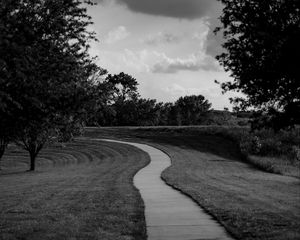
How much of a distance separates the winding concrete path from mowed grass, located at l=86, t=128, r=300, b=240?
1.07 feet

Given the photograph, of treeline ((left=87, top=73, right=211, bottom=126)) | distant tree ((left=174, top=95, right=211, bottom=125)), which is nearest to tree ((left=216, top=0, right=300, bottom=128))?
treeline ((left=87, top=73, right=211, bottom=126))

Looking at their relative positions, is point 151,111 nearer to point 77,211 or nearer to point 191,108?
point 191,108

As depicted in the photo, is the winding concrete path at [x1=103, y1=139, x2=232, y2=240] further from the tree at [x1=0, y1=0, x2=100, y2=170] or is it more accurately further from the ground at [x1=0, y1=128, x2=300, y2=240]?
the tree at [x1=0, y1=0, x2=100, y2=170]

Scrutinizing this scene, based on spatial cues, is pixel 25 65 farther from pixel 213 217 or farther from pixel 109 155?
pixel 109 155

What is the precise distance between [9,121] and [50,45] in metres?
2.40

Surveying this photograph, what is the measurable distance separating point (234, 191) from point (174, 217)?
7121 millimetres

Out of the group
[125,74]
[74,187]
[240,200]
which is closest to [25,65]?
[240,200]

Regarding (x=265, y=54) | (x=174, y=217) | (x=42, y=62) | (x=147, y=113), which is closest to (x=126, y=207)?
(x=174, y=217)

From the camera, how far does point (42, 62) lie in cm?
1140

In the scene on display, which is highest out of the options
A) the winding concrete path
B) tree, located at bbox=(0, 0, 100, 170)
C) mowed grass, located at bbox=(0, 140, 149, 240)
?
tree, located at bbox=(0, 0, 100, 170)

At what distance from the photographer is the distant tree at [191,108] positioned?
96.0 meters

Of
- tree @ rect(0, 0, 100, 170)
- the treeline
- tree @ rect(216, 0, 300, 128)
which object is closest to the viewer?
tree @ rect(216, 0, 300, 128)

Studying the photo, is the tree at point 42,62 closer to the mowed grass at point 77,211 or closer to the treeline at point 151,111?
the mowed grass at point 77,211

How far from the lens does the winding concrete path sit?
10.5m
